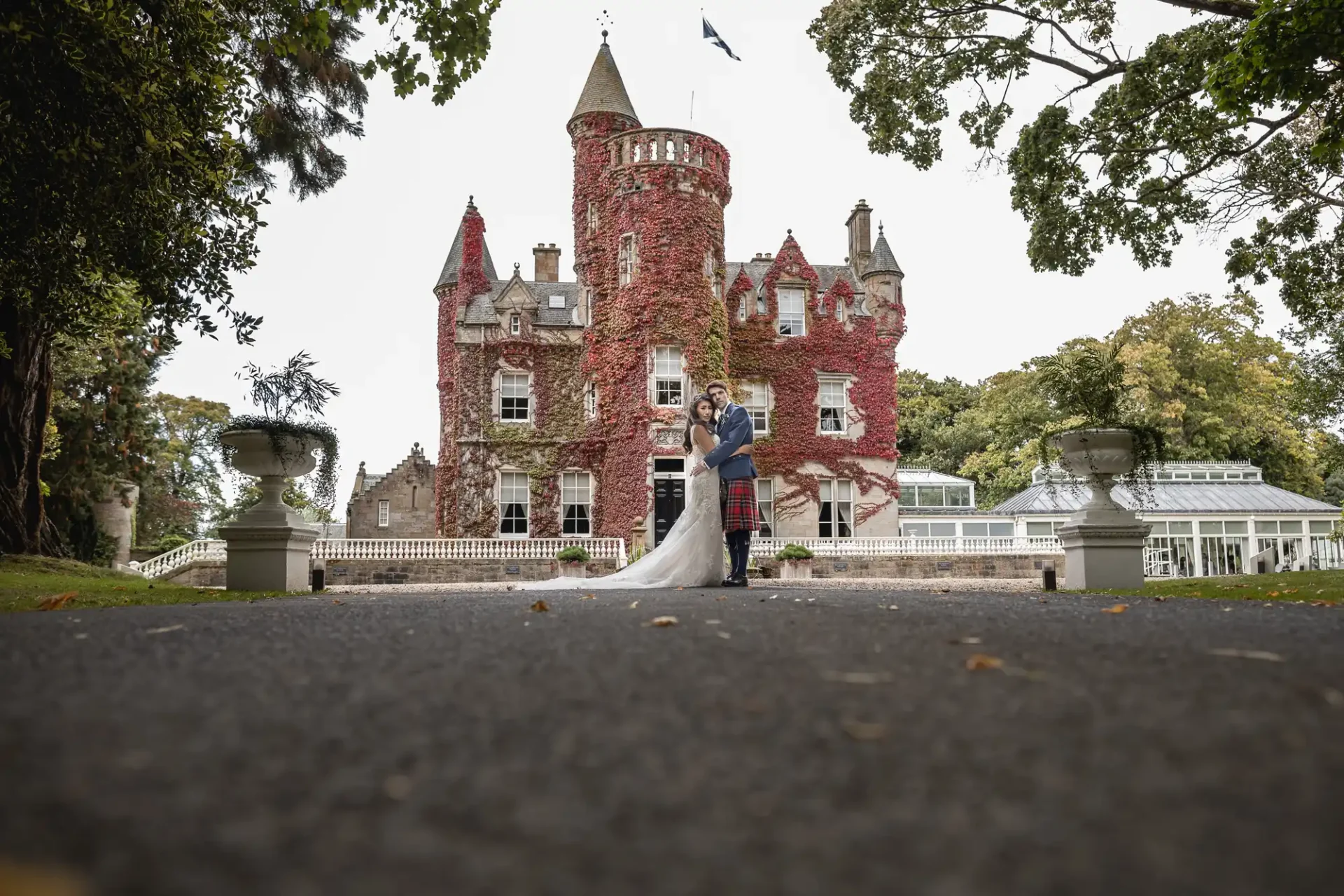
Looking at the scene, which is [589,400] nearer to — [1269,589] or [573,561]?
[573,561]

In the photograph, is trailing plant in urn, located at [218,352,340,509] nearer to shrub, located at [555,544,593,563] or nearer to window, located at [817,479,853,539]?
shrub, located at [555,544,593,563]

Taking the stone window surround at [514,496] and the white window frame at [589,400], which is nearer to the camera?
the stone window surround at [514,496]

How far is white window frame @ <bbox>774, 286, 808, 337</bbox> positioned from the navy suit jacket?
2163 centimetres

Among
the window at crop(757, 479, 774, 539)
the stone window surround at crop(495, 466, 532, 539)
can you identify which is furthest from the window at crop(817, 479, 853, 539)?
the stone window surround at crop(495, 466, 532, 539)

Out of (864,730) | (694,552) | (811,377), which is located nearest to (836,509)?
(811,377)

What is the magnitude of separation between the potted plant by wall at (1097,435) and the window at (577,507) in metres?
20.2

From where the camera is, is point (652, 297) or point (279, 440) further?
point (652, 297)

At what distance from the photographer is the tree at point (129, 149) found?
8.08 m

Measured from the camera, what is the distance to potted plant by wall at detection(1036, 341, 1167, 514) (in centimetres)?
1073

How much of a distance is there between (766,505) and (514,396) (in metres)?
8.97

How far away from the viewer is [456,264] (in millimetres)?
33281

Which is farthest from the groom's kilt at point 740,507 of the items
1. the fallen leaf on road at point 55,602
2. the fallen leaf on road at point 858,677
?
the fallen leaf on road at point 858,677

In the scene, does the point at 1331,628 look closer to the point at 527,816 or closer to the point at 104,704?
the point at 527,816

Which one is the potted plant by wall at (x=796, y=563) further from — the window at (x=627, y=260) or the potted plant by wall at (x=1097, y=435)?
the potted plant by wall at (x=1097, y=435)
